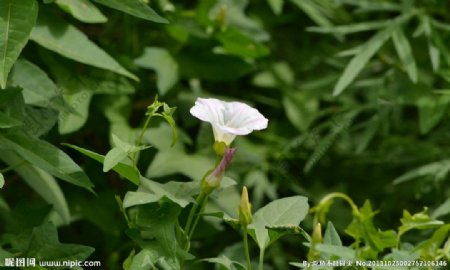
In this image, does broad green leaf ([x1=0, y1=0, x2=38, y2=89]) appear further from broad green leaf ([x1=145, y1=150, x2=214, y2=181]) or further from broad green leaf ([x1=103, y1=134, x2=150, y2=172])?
broad green leaf ([x1=145, y1=150, x2=214, y2=181])

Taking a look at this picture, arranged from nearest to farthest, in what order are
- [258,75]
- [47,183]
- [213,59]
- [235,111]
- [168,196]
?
[168,196] < [235,111] < [47,183] < [213,59] < [258,75]

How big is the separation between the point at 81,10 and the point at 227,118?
1.32 ft

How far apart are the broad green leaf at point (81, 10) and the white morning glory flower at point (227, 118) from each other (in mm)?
351

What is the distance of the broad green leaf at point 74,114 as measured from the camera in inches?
59.9

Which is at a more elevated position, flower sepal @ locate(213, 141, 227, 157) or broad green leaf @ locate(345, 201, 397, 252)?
flower sepal @ locate(213, 141, 227, 157)

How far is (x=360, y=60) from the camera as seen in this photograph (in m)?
1.71

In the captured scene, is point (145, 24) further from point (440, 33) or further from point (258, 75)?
point (440, 33)

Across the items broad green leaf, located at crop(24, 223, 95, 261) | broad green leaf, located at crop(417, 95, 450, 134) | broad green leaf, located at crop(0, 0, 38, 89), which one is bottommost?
broad green leaf, located at crop(24, 223, 95, 261)

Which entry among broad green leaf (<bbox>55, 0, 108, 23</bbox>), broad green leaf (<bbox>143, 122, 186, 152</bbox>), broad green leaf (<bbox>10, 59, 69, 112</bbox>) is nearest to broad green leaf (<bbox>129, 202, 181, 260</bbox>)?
broad green leaf (<bbox>10, 59, 69, 112</bbox>)

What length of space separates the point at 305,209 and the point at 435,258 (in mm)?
197

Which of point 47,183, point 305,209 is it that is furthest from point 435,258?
point 47,183

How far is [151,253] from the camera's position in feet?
3.68

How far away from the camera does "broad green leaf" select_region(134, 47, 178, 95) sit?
1.73 meters

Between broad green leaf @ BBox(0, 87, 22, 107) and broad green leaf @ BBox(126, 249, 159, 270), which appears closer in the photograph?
broad green leaf @ BBox(126, 249, 159, 270)
